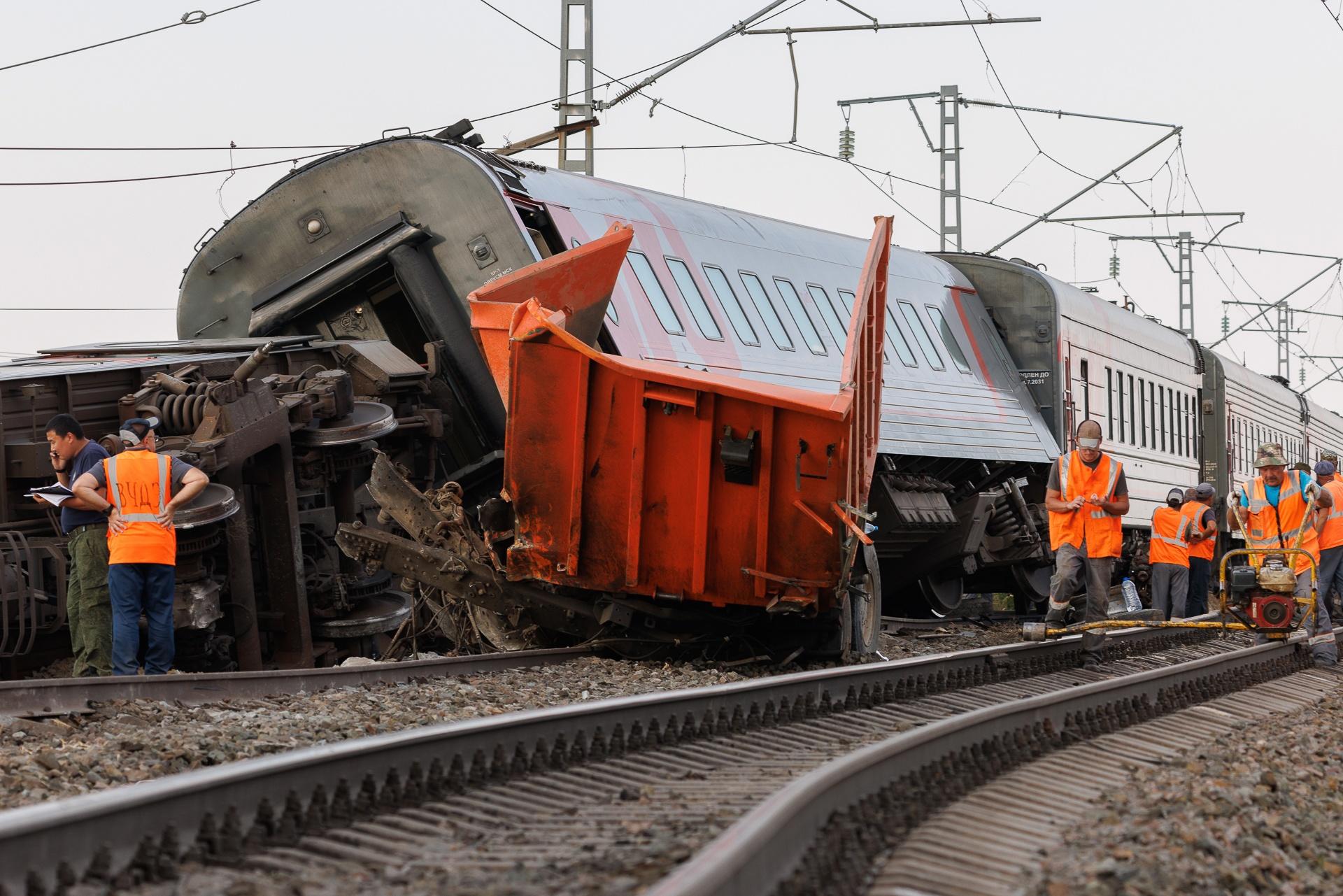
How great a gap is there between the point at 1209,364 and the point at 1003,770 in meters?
20.8

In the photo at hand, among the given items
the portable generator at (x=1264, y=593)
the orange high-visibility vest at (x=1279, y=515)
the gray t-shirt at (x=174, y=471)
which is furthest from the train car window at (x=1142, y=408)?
the gray t-shirt at (x=174, y=471)

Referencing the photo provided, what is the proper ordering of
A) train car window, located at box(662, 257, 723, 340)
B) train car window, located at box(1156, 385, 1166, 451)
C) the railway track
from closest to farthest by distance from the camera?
1. the railway track
2. train car window, located at box(662, 257, 723, 340)
3. train car window, located at box(1156, 385, 1166, 451)

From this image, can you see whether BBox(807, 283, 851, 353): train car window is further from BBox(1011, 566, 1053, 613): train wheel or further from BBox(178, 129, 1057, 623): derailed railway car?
BBox(1011, 566, 1053, 613): train wheel

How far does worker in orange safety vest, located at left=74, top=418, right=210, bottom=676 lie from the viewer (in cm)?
898

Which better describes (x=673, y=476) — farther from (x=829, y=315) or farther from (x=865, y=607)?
(x=829, y=315)

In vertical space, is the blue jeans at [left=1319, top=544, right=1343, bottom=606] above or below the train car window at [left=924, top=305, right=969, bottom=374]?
below

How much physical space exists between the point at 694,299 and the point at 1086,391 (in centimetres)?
745

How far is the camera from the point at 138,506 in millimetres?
9047

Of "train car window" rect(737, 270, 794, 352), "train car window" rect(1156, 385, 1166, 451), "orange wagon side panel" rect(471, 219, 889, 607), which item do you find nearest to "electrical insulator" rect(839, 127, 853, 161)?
"train car window" rect(1156, 385, 1166, 451)

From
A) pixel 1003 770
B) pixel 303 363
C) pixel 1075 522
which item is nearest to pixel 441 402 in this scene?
pixel 303 363

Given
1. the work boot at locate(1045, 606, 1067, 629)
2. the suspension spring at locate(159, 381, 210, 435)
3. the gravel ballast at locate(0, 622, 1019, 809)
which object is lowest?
the gravel ballast at locate(0, 622, 1019, 809)

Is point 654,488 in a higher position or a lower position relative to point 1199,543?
higher

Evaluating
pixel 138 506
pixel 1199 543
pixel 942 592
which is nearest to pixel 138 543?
pixel 138 506

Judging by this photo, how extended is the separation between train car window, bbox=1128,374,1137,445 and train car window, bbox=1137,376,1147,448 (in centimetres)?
23
